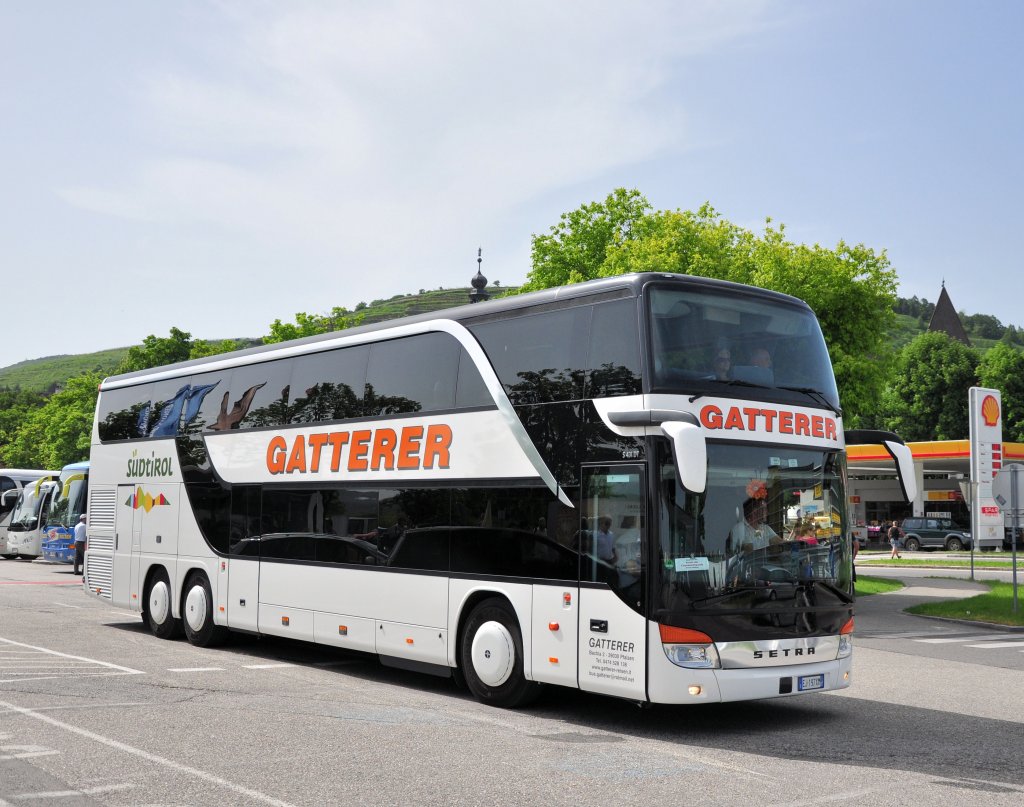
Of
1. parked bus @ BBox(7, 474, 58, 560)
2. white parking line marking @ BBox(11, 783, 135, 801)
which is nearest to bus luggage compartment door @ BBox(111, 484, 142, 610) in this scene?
white parking line marking @ BBox(11, 783, 135, 801)

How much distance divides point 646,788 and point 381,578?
5.21 metres

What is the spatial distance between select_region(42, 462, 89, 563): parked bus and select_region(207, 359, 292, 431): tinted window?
20.7 metres

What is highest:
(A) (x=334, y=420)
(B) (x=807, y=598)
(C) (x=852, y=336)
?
(C) (x=852, y=336)

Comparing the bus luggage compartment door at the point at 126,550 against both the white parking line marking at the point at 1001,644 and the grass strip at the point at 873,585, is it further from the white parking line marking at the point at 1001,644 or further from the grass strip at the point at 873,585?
the grass strip at the point at 873,585

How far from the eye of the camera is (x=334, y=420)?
504 inches

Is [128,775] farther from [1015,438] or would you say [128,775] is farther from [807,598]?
[1015,438]

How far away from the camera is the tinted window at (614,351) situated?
30.5 ft

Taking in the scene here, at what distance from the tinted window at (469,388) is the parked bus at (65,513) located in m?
25.5

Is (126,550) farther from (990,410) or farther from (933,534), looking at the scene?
(933,534)

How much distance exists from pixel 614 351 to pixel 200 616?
8.25 meters

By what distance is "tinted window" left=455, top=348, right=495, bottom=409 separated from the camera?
10.7 metres

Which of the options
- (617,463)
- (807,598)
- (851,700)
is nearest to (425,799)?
(617,463)

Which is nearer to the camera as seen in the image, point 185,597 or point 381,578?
point 381,578

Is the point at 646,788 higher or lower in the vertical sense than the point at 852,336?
lower
